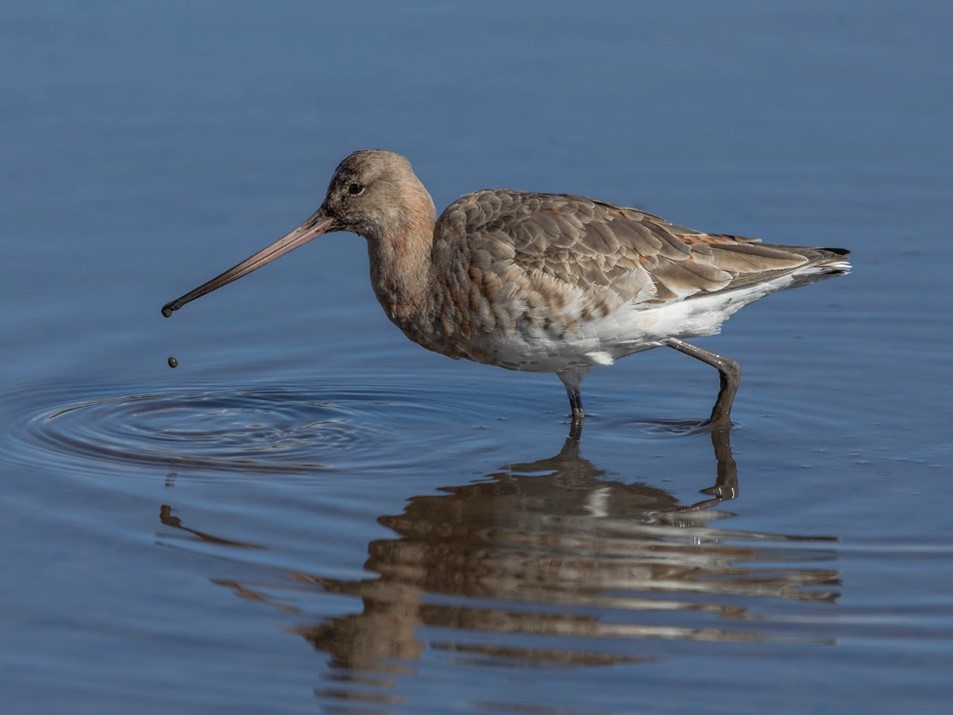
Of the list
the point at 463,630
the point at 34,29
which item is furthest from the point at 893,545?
the point at 34,29

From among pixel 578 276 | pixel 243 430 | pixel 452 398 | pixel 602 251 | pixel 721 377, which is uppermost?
pixel 602 251

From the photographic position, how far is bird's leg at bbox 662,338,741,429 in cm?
879

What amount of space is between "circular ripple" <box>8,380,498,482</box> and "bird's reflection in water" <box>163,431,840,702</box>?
64cm

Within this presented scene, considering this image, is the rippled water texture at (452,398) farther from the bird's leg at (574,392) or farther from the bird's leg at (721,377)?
the bird's leg at (721,377)

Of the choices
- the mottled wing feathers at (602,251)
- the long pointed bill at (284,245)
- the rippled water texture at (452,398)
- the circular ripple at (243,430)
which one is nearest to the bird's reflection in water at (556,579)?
the rippled water texture at (452,398)

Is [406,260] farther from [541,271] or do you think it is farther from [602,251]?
[602,251]

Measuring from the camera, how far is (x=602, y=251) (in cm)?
851

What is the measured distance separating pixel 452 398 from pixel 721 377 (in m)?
1.42

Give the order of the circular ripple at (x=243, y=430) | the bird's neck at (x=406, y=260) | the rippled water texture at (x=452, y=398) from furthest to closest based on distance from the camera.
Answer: the bird's neck at (x=406, y=260)
the circular ripple at (x=243, y=430)
the rippled water texture at (x=452, y=398)

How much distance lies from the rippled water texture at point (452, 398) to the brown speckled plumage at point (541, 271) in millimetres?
527

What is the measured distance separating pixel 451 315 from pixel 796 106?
486cm

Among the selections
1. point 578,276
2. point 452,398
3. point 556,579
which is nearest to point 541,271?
point 578,276

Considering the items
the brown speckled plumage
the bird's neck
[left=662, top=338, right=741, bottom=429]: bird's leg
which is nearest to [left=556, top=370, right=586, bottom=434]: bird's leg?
the brown speckled plumage

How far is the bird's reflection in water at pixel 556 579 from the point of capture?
6.18 meters
